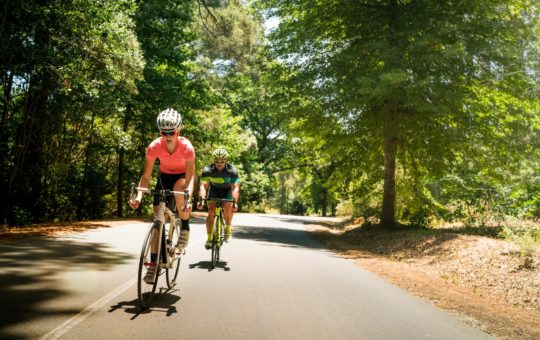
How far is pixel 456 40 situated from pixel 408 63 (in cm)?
184

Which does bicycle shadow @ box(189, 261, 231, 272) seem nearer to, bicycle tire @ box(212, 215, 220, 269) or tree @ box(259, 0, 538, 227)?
bicycle tire @ box(212, 215, 220, 269)

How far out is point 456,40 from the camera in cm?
1602

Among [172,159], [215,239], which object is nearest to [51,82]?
[215,239]

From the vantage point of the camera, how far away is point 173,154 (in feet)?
21.4

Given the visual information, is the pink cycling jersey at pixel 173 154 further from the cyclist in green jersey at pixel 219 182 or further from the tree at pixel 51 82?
the tree at pixel 51 82

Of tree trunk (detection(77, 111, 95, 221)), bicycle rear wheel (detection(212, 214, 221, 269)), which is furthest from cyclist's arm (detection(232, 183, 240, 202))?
tree trunk (detection(77, 111, 95, 221))

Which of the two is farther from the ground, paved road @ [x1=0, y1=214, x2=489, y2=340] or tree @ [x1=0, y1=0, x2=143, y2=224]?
tree @ [x1=0, y1=0, x2=143, y2=224]

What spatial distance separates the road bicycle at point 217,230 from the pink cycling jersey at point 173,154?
2.85 meters

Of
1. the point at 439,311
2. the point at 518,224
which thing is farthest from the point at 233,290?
the point at 518,224

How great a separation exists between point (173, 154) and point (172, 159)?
8 centimetres

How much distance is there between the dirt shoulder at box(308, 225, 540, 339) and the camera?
6934mm

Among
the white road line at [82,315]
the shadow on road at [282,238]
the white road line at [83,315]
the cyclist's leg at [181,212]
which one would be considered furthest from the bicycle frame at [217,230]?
the shadow on road at [282,238]

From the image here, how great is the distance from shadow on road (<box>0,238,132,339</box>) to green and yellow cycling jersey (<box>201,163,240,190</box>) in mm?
2259

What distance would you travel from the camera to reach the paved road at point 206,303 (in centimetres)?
497
